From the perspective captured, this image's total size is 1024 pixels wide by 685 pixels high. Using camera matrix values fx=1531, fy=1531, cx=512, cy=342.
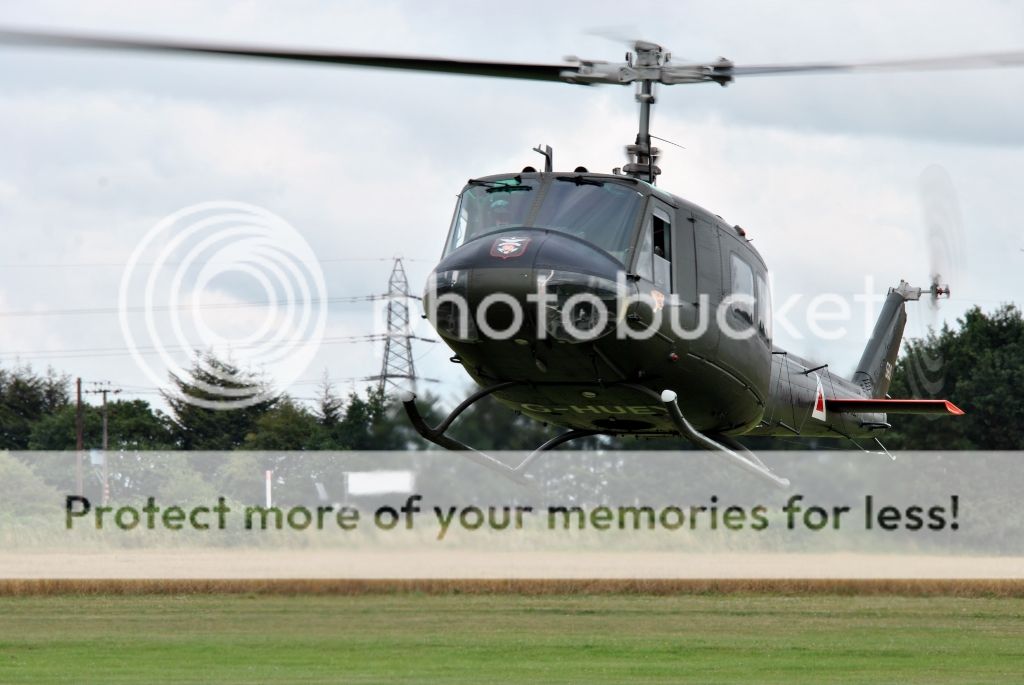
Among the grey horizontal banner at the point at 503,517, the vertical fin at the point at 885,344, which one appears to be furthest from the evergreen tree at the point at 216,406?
the vertical fin at the point at 885,344

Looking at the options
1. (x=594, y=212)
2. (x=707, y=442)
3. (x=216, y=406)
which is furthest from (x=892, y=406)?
(x=216, y=406)

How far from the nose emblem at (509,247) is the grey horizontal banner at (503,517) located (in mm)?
25778

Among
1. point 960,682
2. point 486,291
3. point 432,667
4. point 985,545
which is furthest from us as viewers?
point 985,545

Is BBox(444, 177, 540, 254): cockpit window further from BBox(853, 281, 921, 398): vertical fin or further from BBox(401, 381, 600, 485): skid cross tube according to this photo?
BBox(853, 281, 921, 398): vertical fin

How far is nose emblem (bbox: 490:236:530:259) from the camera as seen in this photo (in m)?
15.7

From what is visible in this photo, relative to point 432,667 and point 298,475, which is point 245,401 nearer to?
point 298,475

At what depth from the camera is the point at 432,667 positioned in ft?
122

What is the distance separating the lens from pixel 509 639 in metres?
43.9

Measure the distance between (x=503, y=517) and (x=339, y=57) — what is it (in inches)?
1392

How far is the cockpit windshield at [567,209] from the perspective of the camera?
645 inches

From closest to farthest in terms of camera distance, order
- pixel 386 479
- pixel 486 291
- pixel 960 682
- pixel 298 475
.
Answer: pixel 486 291, pixel 960 682, pixel 386 479, pixel 298 475

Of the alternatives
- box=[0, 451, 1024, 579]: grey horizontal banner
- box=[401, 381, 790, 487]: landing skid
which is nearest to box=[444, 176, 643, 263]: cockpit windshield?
box=[401, 381, 790, 487]: landing skid

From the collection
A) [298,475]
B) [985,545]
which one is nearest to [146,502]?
[298,475]

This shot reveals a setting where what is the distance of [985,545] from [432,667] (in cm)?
3249
